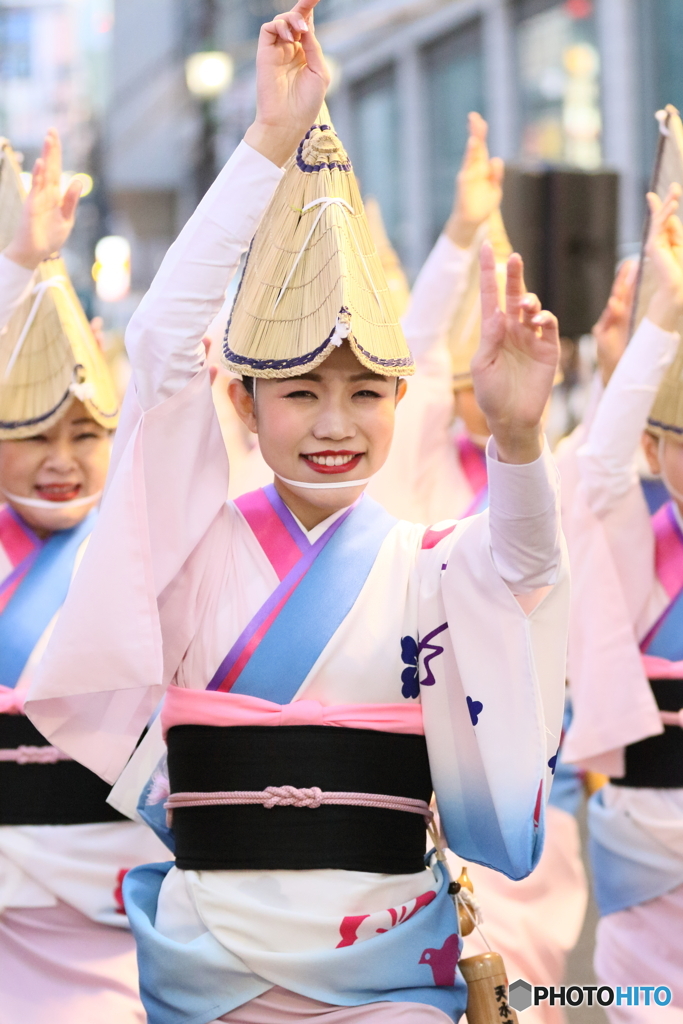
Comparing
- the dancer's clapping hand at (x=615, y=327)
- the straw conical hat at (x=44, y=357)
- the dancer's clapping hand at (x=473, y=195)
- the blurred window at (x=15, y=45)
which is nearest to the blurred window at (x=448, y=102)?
the dancer's clapping hand at (x=473, y=195)

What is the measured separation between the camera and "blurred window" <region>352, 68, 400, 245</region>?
52.5 ft

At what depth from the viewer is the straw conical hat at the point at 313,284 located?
7.28ft

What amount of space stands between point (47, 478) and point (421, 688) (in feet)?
4.41

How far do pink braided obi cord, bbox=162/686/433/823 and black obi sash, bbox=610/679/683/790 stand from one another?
1.31m

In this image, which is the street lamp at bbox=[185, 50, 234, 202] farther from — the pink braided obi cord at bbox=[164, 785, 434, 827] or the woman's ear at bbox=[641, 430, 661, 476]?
the pink braided obi cord at bbox=[164, 785, 434, 827]

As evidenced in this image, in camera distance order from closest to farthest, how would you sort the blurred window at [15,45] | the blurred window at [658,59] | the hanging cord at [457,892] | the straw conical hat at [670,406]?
1. the hanging cord at [457,892]
2. the straw conical hat at [670,406]
3. the blurred window at [658,59]
4. the blurred window at [15,45]

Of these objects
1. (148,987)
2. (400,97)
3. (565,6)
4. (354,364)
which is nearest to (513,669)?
(354,364)

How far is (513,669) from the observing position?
85.5 inches

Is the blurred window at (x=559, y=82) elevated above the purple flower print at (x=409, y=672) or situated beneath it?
elevated above

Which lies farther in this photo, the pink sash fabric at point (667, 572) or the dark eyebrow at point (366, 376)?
the pink sash fabric at point (667, 572)

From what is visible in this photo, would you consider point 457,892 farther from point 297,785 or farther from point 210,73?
point 210,73

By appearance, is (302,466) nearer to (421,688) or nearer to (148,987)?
(421,688)

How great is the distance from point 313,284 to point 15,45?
23499mm

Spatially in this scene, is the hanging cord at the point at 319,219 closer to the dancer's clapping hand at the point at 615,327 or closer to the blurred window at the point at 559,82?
the dancer's clapping hand at the point at 615,327
